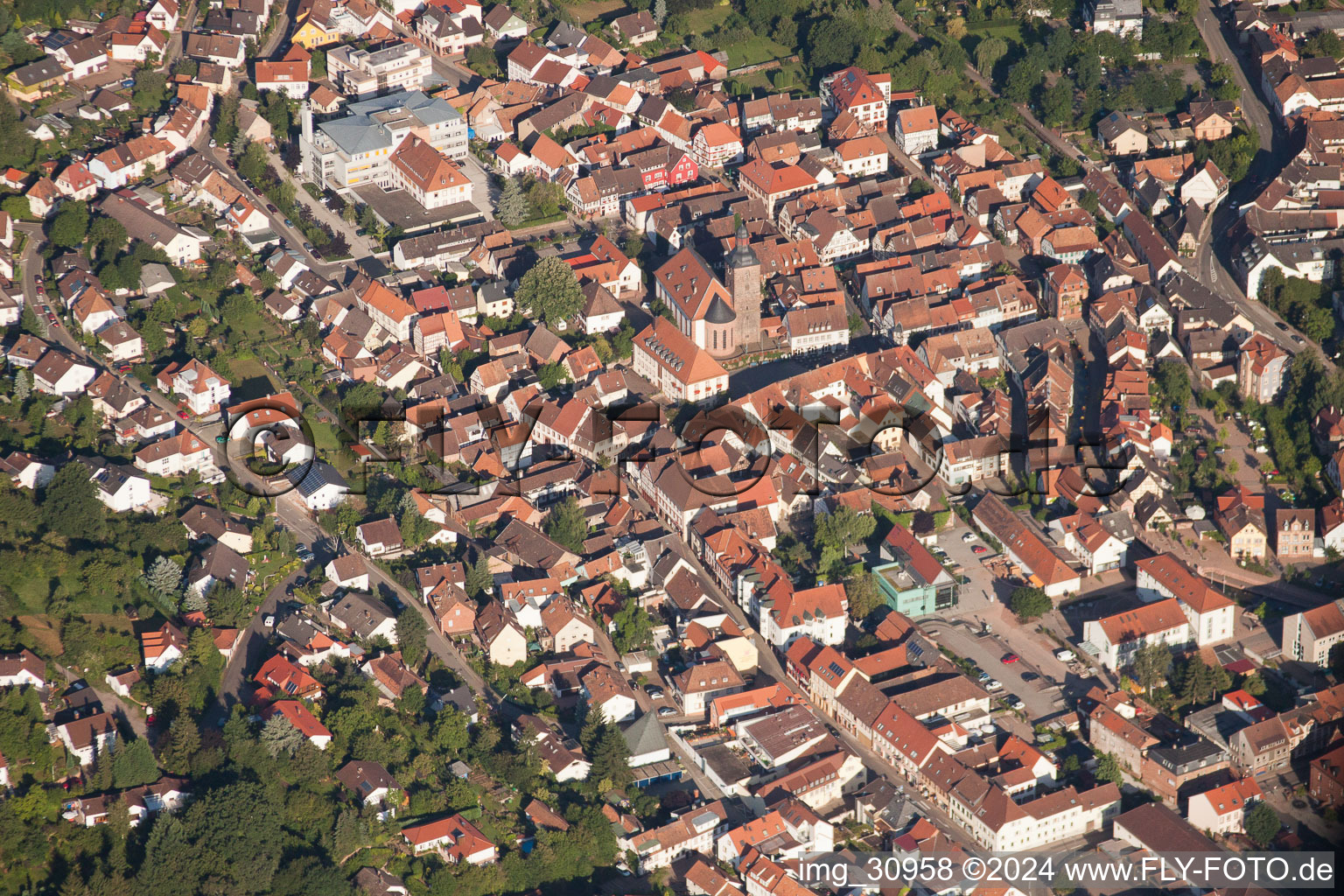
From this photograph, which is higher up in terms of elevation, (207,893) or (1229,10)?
(1229,10)

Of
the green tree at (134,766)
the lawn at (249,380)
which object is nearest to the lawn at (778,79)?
the lawn at (249,380)

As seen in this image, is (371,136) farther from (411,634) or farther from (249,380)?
(411,634)

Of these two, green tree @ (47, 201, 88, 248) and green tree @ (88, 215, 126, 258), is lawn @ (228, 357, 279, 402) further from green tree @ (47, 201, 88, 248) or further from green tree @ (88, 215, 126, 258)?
green tree @ (47, 201, 88, 248)

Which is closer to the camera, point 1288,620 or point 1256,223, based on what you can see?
point 1288,620

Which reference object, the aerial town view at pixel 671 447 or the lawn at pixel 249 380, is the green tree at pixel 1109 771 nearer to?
the aerial town view at pixel 671 447

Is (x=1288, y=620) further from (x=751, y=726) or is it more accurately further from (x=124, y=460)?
(x=124, y=460)

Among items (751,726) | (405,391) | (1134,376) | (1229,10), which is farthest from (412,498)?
(1229,10)
